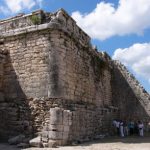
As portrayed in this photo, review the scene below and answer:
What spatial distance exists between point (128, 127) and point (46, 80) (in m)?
7.55

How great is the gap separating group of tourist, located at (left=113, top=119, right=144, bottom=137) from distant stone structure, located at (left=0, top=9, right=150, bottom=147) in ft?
8.16

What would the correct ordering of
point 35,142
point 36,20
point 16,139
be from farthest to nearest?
point 36,20, point 16,139, point 35,142

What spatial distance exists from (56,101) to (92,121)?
3.07 m

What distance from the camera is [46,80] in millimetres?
11406

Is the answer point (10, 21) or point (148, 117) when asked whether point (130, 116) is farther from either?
point (10, 21)

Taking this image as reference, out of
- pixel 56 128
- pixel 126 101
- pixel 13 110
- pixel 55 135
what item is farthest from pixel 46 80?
pixel 126 101

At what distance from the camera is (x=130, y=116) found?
18.1 m

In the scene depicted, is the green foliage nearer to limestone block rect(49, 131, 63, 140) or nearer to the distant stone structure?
the distant stone structure

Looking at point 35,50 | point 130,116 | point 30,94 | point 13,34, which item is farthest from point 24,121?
point 130,116

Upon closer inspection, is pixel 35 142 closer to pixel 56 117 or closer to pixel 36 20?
pixel 56 117

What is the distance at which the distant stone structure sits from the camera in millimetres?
11152

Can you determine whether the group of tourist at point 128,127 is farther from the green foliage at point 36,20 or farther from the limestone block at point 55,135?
the green foliage at point 36,20

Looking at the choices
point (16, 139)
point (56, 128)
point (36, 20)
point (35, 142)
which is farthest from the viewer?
point (36, 20)

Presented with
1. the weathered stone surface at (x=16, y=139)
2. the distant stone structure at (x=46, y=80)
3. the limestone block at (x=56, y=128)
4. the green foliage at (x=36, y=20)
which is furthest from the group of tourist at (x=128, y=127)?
the green foliage at (x=36, y=20)
